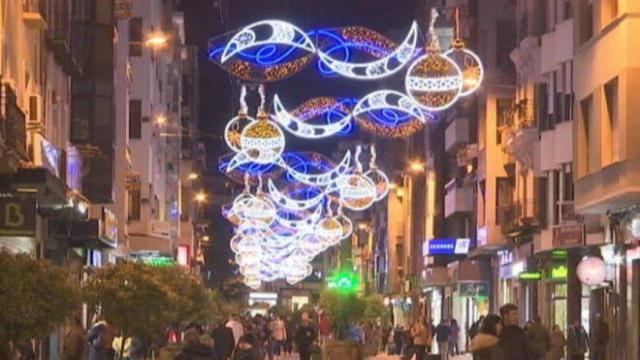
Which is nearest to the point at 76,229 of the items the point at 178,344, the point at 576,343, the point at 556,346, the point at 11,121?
Result: the point at 576,343

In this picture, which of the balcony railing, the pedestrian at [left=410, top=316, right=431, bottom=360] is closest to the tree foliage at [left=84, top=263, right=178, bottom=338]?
the balcony railing

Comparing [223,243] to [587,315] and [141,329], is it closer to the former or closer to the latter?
[587,315]

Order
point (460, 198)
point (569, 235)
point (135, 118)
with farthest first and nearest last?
point (460, 198) → point (135, 118) → point (569, 235)

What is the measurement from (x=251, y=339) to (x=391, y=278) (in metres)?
93.9

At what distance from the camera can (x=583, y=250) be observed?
162ft

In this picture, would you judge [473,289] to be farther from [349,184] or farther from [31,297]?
[31,297]

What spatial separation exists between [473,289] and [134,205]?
16817 millimetres

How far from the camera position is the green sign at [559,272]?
5482cm

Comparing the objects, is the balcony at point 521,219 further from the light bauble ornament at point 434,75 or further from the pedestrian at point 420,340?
the light bauble ornament at point 434,75

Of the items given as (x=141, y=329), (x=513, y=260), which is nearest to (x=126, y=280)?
(x=141, y=329)

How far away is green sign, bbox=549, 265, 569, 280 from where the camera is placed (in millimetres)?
54816

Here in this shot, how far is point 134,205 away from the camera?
74250 millimetres

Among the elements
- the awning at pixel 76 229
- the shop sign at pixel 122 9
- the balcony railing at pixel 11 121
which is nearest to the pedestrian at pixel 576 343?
the awning at pixel 76 229

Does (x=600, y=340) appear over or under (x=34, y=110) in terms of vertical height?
under
